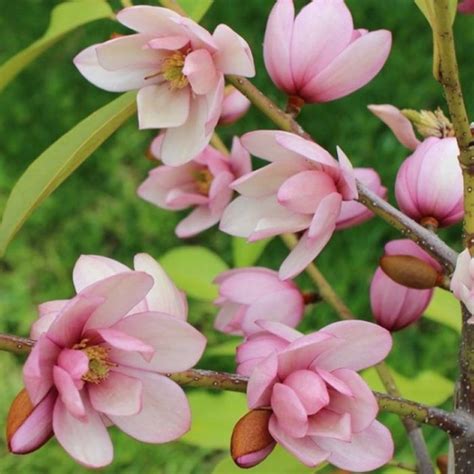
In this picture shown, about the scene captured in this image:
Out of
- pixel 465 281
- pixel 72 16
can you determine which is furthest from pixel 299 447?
pixel 72 16

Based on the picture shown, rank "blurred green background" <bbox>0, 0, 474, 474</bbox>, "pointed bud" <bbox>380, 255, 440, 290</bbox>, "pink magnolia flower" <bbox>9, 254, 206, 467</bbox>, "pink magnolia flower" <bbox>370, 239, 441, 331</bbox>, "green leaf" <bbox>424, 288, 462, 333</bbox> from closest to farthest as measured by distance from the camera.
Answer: "pink magnolia flower" <bbox>9, 254, 206, 467</bbox> → "pointed bud" <bbox>380, 255, 440, 290</bbox> → "pink magnolia flower" <bbox>370, 239, 441, 331</bbox> → "green leaf" <bbox>424, 288, 462, 333</bbox> → "blurred green background" <bbox>0, 0, 474, 474</bbox>

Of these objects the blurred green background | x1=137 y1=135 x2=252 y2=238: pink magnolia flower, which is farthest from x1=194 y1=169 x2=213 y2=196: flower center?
the blurred green background

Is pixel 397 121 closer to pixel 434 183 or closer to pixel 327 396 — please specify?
pixel 434 183

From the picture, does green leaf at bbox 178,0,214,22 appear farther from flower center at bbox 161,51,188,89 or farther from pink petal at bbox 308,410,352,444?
pink petal at bbox 308,410,352,444

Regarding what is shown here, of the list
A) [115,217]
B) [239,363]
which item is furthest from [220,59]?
[115,217]

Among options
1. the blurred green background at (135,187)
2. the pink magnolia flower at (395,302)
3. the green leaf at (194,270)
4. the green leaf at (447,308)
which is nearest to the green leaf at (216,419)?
the green leaf at (194,270)

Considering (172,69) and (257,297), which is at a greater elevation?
(172,69)
